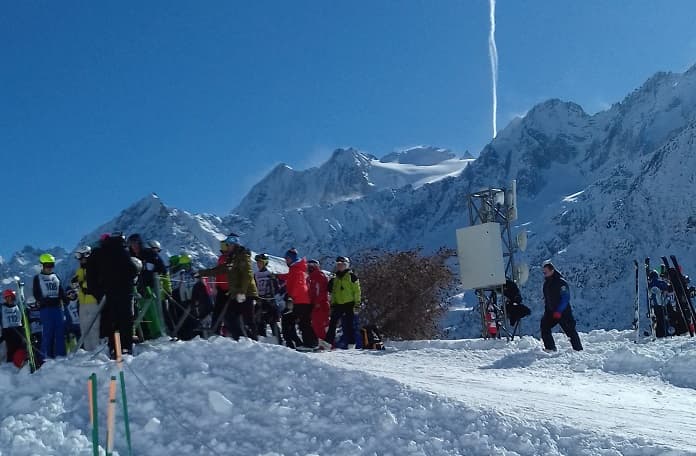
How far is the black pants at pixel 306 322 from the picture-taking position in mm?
12828

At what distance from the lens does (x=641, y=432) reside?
6.79m

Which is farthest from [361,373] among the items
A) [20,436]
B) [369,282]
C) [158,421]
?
[369,282]

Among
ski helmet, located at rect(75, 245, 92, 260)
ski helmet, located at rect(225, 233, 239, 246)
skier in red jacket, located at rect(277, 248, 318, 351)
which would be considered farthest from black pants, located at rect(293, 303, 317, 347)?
ski helmet, located at rect(75, 245, 92, 260)

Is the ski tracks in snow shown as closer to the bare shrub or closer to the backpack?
the backpack

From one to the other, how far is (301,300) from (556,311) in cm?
443

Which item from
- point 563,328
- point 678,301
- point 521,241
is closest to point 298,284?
point 563,328

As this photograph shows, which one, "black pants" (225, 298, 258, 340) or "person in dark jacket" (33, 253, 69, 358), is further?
"black pants" (225, 298, 258, 340)

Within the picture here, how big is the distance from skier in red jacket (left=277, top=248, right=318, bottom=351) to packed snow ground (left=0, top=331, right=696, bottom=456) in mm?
3747

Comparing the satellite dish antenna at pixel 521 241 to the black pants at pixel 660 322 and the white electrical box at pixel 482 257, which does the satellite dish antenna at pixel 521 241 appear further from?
the black pants at pixel 660 322

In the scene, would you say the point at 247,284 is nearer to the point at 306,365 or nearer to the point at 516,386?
the point at 306,365

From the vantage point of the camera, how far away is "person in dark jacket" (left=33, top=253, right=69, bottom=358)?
10070mm

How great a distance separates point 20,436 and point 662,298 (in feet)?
42.8

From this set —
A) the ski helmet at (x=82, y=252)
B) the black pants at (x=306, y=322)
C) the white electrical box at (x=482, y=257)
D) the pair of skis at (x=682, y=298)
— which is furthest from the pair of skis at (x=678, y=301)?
the ski helmet at (x=82, y=252)

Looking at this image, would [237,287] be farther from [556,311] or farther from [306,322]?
[556,311]
